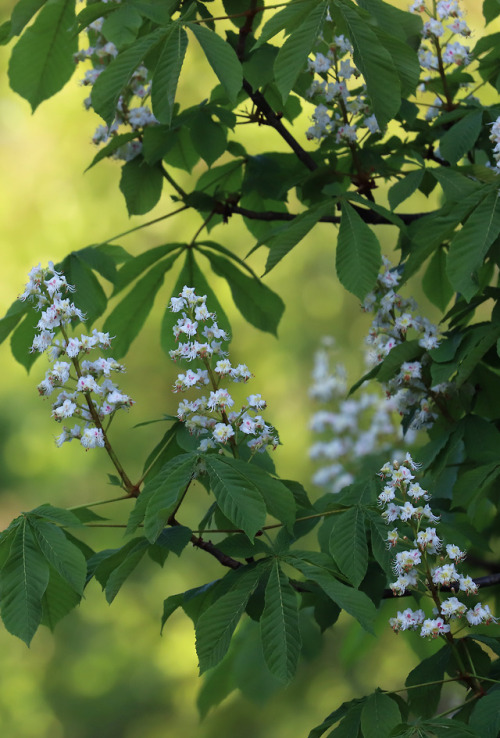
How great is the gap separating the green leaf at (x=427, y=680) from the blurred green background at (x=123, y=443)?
10.4 ft

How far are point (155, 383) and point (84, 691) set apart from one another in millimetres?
1694

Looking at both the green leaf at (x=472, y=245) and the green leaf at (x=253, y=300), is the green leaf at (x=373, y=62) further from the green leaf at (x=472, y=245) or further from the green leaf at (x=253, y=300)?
the green leaf at (x=253, y=300)

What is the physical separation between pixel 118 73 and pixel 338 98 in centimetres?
39

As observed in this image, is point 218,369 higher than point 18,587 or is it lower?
higher

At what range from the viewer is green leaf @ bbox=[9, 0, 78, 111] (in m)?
1.56

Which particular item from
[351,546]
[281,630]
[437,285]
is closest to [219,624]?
[281,630]

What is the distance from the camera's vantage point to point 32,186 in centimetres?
553

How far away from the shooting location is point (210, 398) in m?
1.10

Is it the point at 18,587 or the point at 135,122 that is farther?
the point at 135,122

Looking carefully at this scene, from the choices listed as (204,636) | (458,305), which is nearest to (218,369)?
(204,636)

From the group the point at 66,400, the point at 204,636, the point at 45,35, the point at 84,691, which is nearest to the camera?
the point at 204,636

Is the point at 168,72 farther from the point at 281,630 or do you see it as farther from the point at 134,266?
the point at 281,630

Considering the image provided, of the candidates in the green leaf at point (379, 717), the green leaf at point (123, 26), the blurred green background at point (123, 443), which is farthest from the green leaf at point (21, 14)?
the blurred green background at point (123, 443)

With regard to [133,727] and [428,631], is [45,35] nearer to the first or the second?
[428,631]
